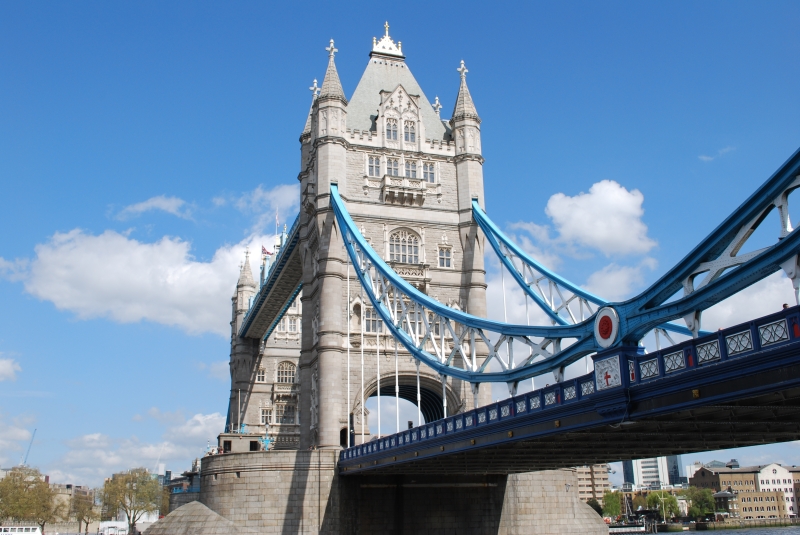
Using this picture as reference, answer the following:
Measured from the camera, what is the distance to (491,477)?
37094 mm

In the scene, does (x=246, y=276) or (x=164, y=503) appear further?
(x=164, y=503)

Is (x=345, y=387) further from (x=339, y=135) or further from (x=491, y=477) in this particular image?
(x=339, y=135)

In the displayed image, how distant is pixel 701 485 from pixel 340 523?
11557cm

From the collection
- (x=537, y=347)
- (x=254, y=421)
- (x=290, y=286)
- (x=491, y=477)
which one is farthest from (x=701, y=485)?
(x=537, y=347)

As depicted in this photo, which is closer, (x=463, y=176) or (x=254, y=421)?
(x=463, y=176)

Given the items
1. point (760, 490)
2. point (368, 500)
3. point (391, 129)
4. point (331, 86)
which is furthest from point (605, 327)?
point (760, 490)

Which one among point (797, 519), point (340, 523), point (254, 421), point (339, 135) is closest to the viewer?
point (340, 523)

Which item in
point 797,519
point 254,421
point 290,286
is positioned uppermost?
point 290,286

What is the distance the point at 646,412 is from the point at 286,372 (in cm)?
5771

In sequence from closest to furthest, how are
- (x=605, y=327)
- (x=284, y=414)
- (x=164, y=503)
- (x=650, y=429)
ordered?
(x=605, y=327) → (x=650, y=429) → (x=284, y=414) → (x=164, y=503)

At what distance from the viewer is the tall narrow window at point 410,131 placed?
4478 centimetres

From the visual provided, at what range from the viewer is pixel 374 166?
43.8 meters

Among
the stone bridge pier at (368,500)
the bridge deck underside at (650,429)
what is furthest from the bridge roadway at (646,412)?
the stone bridge pier at (368,500)

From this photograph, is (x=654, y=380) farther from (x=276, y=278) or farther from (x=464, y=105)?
(x=276, y=278)
